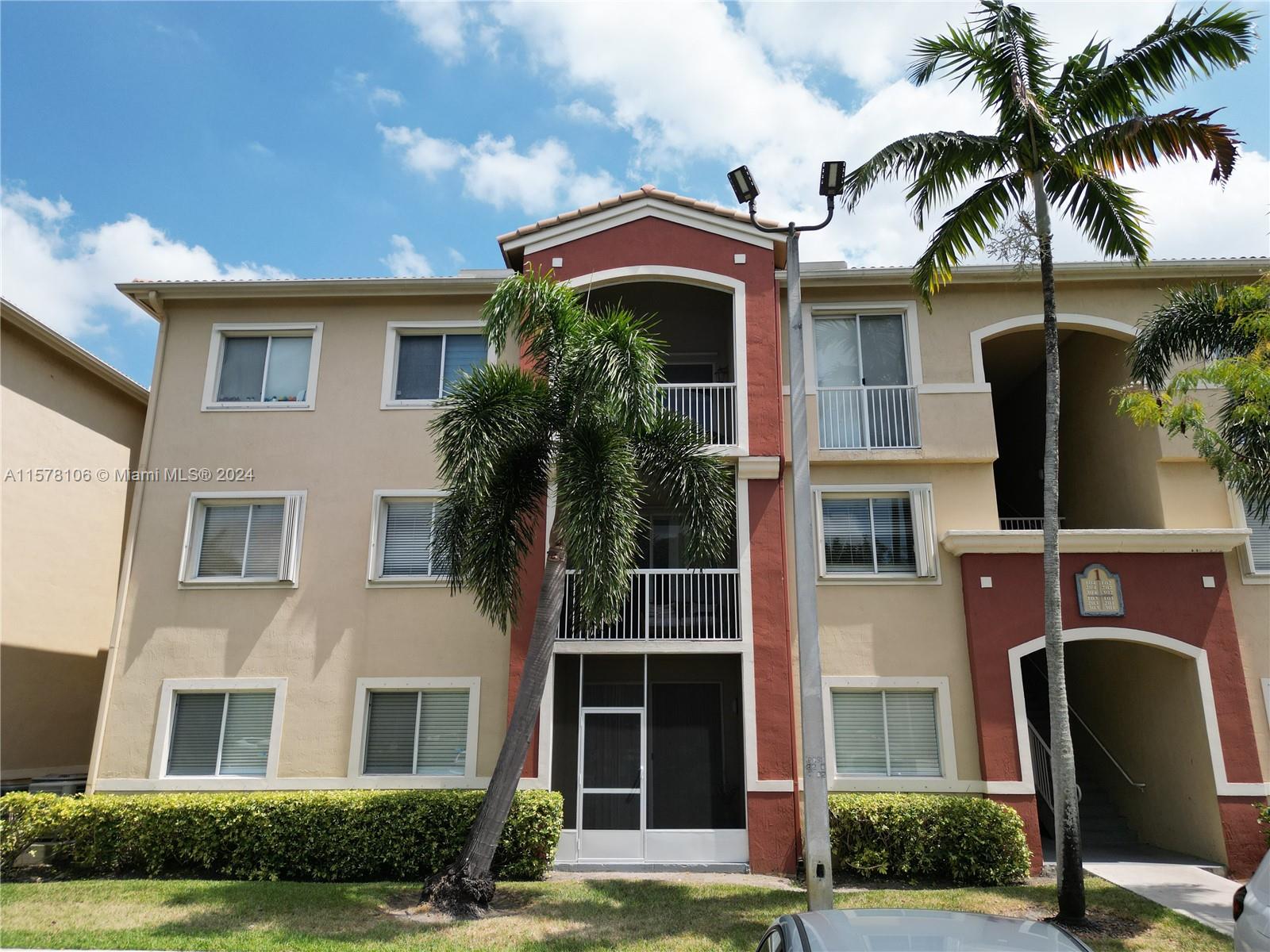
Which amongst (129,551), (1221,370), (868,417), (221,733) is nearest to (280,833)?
(221,733)

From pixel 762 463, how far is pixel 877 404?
8.91 feet

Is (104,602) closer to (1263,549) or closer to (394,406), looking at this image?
(394,406)

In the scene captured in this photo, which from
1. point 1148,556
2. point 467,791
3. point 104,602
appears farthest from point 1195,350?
point 104,602

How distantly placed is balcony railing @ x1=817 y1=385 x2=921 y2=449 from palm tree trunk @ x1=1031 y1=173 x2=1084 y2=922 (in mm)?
3827

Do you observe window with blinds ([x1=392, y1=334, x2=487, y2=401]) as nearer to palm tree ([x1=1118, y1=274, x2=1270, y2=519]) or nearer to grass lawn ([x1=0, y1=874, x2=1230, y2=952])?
grass lawn ([x1=0, y1=874, x2=1230, y2=952])

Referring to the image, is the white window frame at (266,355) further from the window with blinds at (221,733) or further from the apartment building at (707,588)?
the window with blinds at (221,733)

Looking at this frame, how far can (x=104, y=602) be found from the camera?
58.7 ft

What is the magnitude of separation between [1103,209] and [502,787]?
10810 millimetres

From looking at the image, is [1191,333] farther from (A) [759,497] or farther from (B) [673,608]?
(B) [673,608]

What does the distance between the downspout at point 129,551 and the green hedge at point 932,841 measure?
11.5 metres

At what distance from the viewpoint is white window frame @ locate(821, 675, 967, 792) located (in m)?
13.6

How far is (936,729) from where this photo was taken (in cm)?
1393

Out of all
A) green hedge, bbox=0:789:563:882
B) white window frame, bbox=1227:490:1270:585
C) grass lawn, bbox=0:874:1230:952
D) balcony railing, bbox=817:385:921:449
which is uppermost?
balcony railing, bbox=817:385:921:449

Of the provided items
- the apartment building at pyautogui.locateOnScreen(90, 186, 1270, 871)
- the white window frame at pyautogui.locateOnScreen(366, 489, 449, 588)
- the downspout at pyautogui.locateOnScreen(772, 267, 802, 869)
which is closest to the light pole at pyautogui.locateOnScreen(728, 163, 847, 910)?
the downspout at pyautogui.locateOnScreen(772, 267, 802, 869)
